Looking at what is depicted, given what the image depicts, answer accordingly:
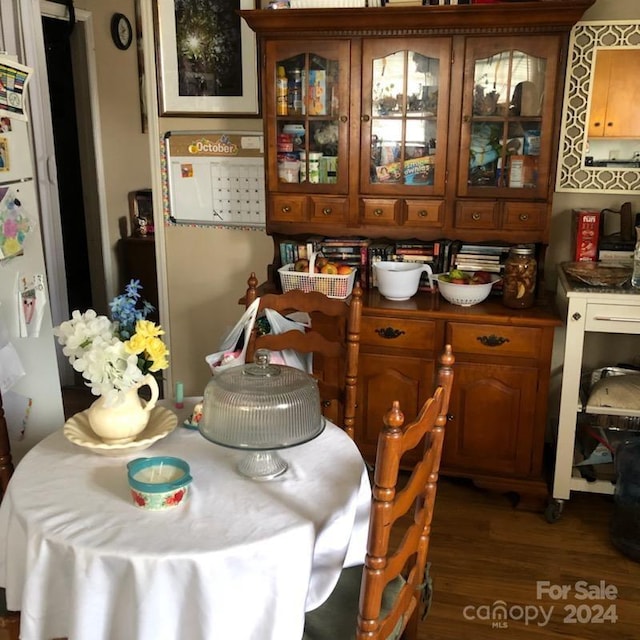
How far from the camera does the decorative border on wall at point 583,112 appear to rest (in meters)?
2.65

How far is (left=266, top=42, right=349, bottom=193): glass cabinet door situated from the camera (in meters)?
2.63

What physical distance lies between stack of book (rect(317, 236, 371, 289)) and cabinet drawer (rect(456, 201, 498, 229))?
16.5 inches

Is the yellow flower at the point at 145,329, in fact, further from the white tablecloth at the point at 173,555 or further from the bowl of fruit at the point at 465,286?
the bowl of fruit at the point at 465,286

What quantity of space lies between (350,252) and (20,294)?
1.28m

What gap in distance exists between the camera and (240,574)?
1.28 metres

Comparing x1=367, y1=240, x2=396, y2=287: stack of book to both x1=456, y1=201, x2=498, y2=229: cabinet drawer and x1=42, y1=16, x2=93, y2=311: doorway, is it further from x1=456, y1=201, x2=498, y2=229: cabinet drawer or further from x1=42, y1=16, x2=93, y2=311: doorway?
x1=42, y1=16, x2=93, y2=311: doorway

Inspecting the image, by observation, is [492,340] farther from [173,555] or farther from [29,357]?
[29,357]

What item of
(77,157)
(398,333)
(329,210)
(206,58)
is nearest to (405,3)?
(329,210)

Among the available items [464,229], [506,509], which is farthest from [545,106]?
[506,509]

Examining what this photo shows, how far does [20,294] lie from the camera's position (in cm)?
258

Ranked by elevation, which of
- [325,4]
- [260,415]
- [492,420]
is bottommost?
[492,420]

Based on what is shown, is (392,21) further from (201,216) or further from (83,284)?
(83,284)

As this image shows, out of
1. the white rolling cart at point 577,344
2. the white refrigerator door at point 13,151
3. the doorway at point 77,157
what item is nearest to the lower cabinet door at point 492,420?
the white rolling cart at point 577,344

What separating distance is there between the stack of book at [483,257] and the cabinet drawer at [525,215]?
0.17 m
